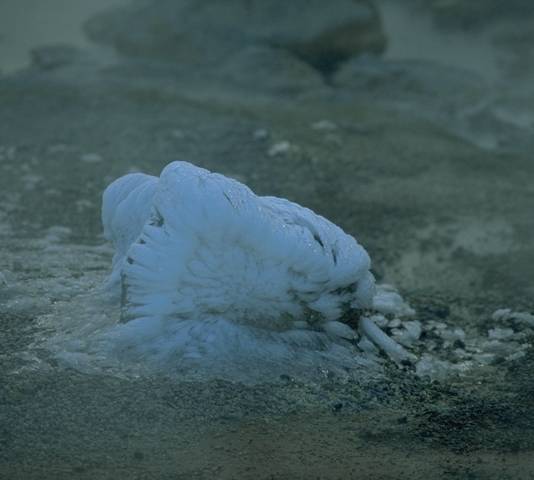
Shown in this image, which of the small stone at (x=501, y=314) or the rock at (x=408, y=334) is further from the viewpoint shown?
the small stone at (x=501, y=314)

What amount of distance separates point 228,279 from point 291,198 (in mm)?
2139

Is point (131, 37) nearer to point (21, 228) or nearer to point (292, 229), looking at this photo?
point (21, 228)

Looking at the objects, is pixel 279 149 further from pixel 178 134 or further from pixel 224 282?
pixel 224 282

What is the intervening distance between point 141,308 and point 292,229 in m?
0.58

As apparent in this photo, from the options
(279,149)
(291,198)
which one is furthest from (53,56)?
(291,198)

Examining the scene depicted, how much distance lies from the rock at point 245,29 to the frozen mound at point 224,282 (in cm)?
451

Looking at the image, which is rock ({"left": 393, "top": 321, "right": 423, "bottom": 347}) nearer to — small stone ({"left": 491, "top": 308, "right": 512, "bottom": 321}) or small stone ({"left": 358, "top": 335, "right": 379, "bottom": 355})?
small stone ({"left": 358, "top": 335, "right": 379, "bottom": 355})

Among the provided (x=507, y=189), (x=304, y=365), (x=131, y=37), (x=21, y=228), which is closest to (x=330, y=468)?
(x=304, y=365)

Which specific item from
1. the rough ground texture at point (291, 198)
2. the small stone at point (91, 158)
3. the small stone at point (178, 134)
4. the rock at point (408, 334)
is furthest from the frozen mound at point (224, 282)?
the small stone at point (178, 134)

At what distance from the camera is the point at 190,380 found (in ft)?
11.5

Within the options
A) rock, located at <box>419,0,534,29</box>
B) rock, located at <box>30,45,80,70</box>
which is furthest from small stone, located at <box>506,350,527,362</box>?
rock, located at <box>419,0,534,29</box>

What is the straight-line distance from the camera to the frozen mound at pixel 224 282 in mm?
3566

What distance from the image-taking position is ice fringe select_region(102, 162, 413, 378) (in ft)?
11.7

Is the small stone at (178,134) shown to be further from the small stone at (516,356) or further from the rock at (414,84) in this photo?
the small stone at (516,356)
